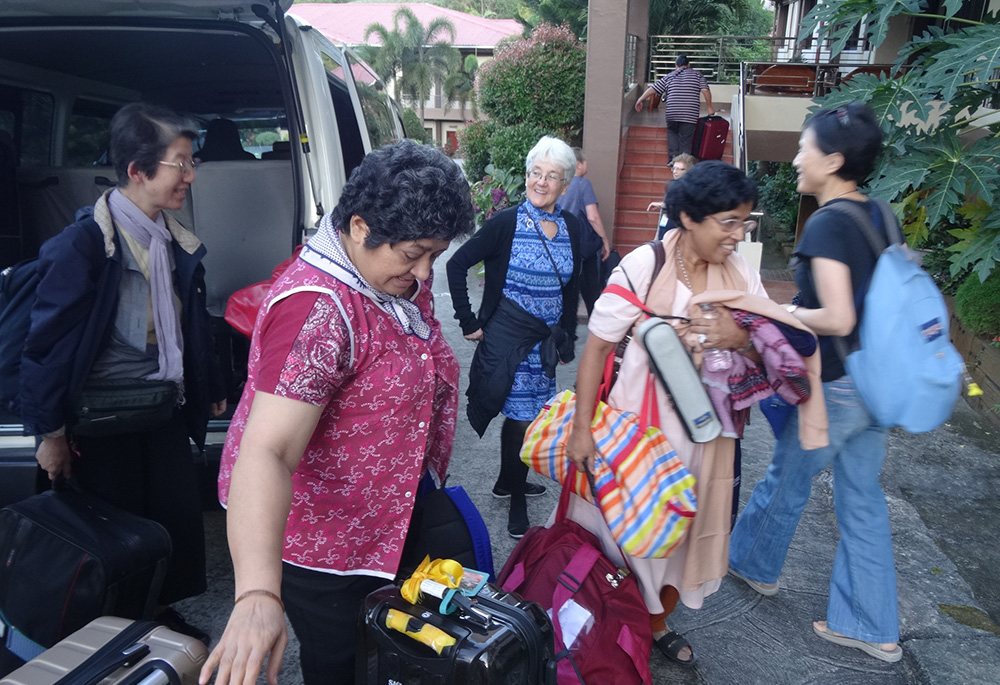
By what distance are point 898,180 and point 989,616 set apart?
2.40m

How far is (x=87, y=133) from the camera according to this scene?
4.82 m

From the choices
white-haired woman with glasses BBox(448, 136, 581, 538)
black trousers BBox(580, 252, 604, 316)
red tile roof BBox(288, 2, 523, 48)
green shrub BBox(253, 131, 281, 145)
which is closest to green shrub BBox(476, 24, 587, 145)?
green shrub BBox(253, 131, 281, 145)

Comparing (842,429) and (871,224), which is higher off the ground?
(871,224)

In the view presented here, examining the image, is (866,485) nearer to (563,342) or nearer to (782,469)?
(782,469)

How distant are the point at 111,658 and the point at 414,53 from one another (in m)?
39.3

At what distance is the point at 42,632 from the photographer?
2.10 m

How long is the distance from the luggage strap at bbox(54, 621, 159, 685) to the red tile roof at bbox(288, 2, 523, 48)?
39.6 meters

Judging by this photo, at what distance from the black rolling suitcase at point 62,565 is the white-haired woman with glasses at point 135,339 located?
0.21m

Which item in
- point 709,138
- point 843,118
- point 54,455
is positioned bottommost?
point 54,455

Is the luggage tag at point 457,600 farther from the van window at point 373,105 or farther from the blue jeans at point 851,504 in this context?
the van window at point 373,105

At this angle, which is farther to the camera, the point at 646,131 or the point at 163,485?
the point at 646,131

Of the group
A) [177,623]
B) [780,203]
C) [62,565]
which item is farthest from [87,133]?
[780,203]

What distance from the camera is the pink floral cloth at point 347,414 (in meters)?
1.43

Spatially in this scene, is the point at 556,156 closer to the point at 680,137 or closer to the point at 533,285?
the point at 533,285
